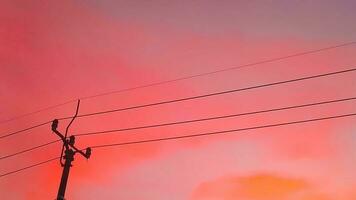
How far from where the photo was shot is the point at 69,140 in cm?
2180

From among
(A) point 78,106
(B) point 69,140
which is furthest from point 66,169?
(A) point 78,106

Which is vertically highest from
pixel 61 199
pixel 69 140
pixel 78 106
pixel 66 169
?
pixel 78 106

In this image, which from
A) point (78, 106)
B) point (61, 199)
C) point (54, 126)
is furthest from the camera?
point (78, 106)

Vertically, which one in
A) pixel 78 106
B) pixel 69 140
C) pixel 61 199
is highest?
pixel 78 106

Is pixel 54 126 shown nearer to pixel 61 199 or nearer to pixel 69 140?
pixel 69 140

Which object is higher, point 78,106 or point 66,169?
point 78,106

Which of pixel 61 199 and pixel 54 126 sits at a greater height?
pixel 54 126

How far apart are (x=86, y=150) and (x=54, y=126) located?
7.01 ft

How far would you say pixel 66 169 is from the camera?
20750 mm

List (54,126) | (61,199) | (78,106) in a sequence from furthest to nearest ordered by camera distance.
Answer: (78,106), (54,126), (61,199)

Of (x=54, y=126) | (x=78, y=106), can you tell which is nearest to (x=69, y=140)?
(x=54, y=126)

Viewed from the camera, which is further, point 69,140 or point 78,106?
point 78,106

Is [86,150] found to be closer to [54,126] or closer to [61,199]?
[54,126]

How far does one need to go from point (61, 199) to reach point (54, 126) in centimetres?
395
